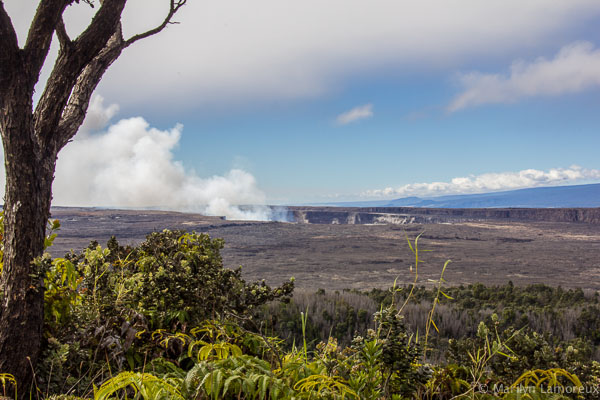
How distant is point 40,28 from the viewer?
6.61 feet

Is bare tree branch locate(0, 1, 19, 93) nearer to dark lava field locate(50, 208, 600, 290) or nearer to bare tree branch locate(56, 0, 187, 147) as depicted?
bare tree branch locate(56, 0, 187, 147)

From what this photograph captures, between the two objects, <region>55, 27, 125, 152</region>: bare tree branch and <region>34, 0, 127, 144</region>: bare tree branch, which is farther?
<region>55, 27, 125, 152</region>: bare tree branch

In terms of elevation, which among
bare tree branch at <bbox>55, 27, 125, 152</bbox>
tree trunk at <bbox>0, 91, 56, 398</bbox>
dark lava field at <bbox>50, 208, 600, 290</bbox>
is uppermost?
bare tree branch at <bbox>55, 27, 125, 152</bbox>

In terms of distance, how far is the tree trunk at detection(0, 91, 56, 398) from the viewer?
1.88 meters

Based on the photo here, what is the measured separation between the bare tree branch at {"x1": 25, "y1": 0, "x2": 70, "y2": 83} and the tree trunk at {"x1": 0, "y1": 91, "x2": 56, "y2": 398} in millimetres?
240

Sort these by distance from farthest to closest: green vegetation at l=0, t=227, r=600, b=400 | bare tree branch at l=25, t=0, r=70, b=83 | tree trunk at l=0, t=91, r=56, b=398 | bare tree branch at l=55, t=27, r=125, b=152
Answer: bare tree branch at l=55, t=27, r=125, b=152 < bare tree branch at l=25, t=0, r=70, b=83 < tree trunk at l=0, t=91, r=56, b=398 < green vegetation at l=0, t=227, r=600, b=400

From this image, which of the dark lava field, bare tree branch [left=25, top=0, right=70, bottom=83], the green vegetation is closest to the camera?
the green vegetation

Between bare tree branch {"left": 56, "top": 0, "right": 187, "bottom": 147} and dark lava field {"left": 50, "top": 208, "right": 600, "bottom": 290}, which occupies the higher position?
bare tree branch {"left": 56, "top": 0, "right": 187, "bottom": 147}

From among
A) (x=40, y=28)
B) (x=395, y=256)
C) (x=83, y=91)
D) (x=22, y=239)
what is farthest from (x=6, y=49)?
(x=395, y=256)

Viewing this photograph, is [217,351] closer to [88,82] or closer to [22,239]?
[22,239]

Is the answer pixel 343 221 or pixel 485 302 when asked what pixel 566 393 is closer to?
pixel 485 302

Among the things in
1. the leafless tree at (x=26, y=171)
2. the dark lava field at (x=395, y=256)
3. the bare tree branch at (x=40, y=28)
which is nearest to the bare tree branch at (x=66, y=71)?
the leafless tree at (x=26, y=171)

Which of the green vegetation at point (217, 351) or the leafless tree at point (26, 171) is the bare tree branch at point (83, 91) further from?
the green vegetation at point (217, 351)

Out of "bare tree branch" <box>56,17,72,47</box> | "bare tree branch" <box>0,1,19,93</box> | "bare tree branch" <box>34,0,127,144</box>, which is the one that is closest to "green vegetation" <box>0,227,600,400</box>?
"bare tree branch" <box>34,0,127,144</box>
